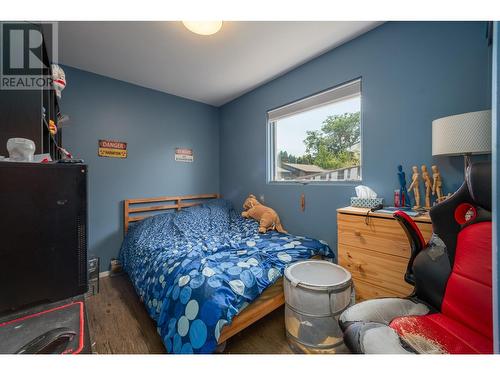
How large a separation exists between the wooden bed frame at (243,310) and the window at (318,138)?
1362mm

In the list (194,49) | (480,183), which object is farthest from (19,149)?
(480,183)

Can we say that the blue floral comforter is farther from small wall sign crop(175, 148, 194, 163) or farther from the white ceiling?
the white ceiling

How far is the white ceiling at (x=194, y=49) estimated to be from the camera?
72.2 inches

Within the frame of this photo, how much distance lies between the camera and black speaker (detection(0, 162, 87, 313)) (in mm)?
738

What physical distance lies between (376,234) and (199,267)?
133cm

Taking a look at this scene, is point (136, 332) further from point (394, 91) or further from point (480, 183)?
point (394, 91)

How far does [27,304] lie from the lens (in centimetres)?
78

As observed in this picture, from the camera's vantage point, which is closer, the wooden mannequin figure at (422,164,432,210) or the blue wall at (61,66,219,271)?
the wooden mannequin figure at (422,164,432,210)

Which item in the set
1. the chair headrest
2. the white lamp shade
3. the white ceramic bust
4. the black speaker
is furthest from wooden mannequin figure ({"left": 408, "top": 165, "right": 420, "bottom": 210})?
the white ceramic bust

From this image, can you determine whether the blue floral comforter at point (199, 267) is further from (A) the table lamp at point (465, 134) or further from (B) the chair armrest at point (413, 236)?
(A) the table lamp at point (465, 134)

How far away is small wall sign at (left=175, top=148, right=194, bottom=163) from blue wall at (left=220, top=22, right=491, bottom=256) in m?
1.52

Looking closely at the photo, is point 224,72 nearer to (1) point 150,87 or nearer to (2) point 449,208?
(1) point 150,87

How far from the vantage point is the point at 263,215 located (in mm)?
2613
